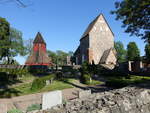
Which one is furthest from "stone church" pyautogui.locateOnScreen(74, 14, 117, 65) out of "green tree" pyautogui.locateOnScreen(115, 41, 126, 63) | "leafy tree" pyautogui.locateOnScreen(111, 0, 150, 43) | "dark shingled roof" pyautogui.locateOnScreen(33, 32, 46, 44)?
"green tree" pyautogui.locateOnScreen(115, 41, 126, 63)

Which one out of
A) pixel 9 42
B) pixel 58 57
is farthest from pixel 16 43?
pixel 58 57

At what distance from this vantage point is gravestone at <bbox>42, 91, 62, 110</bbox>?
820 centimetres

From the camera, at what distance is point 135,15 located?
21328 mm

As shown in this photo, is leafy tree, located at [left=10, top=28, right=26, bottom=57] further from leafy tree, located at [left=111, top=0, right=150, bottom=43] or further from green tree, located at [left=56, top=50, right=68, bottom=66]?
green tree, located at [left=56, top=50, right=68, bottom=66]

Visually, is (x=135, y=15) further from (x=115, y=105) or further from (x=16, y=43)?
(x=16, y=43)

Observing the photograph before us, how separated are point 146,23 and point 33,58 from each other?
105 feet

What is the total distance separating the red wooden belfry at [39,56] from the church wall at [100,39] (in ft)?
44.0

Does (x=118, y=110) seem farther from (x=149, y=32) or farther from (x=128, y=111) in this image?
(x=149, y=32)

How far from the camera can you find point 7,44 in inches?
1978

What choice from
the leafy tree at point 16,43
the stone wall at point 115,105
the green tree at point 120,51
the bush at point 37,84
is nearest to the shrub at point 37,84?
the bush at point 37,84

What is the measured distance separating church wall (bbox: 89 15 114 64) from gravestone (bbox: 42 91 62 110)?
126 feet

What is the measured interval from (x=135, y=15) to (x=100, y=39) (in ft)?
86.2

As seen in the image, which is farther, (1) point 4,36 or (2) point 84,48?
(2) point 84,48

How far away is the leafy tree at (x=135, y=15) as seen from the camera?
20.6m
